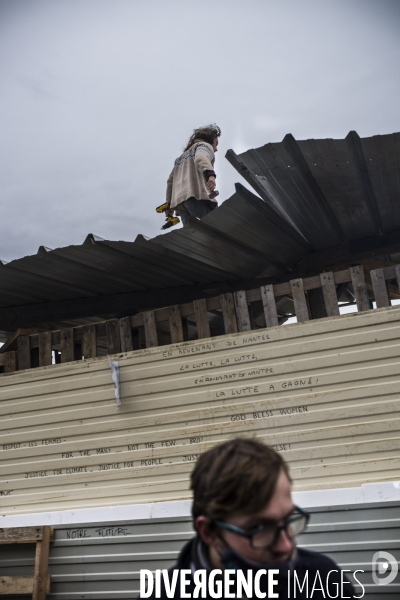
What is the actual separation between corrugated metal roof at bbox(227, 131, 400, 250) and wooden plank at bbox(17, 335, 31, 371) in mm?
3088

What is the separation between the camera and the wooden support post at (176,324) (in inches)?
233

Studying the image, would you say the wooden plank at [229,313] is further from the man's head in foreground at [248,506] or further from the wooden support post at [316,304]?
the man's head in foreground at [248,506]

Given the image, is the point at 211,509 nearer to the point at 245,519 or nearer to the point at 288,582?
the point at 245,519

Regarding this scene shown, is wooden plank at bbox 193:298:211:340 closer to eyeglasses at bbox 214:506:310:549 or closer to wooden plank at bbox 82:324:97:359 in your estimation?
wooden plank at bbox 82:324:97:359

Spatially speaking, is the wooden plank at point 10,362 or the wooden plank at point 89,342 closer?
the wooden plank at point 89,342

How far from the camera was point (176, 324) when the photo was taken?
6.01 meters

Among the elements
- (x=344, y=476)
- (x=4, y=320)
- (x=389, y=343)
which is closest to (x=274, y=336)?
(x=389, y=343)

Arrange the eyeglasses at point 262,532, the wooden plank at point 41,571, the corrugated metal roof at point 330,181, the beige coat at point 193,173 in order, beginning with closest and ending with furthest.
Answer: the eyeglasses at point 262,532
the corrugated metal roof at point 330,181
the wooden plank at point 41,571
the beige coat at point 193,173

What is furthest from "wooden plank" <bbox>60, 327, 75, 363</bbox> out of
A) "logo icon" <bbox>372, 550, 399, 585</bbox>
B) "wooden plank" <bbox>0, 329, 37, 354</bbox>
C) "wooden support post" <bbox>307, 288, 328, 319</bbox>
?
"logo icon" <bbox>372, 550, 399, 585</bbox>

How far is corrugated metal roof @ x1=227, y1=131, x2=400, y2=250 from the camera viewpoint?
4691 millimetres

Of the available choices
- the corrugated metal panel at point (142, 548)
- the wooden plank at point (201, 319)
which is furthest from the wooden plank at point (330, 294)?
the corrugated metal panel at point (142, 548)

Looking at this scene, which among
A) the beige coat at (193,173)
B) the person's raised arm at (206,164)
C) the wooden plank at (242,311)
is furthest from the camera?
the beige coat at (193,173)

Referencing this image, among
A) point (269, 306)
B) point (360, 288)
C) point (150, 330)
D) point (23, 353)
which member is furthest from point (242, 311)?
point (23, 353)

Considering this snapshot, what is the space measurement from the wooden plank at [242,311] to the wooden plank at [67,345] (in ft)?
5.85
